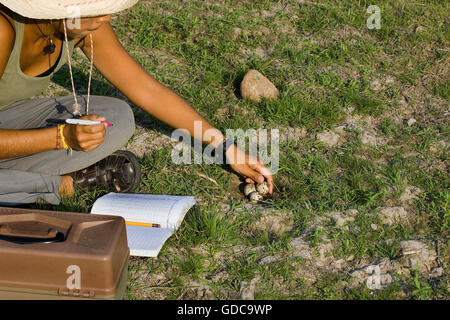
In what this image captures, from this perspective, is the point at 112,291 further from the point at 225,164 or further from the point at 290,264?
the point at 225,164

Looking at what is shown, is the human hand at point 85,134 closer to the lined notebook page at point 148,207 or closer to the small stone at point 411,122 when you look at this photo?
the lined notebook page at point 148,207

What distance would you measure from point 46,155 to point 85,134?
601mm

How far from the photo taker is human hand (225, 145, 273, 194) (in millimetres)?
3396

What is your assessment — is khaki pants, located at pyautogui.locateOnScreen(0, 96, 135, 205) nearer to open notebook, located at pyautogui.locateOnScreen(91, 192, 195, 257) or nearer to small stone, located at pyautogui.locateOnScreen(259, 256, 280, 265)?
open notebook, located at pyautogui.locateOnScreen(91, 192, 195, 257)

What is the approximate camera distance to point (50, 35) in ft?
9.84

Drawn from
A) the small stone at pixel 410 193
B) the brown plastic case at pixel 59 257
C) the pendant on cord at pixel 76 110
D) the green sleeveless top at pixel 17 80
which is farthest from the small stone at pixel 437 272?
the green sleeveless top at pixel 17 80

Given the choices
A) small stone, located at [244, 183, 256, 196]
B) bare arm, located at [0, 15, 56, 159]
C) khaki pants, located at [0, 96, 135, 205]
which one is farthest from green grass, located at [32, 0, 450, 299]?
A: bare arm, located at [0, 15, 56, 159]

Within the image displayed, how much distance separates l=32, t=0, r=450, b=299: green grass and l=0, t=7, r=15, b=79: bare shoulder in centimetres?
99

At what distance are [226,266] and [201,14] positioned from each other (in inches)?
118

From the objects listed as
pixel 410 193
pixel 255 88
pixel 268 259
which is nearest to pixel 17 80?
pixel 268 259

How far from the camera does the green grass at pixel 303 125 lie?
2922mm

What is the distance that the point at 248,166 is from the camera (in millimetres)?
3441

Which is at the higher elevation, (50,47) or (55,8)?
(55,8)

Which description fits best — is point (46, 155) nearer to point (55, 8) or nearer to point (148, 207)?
point (148, 207)
